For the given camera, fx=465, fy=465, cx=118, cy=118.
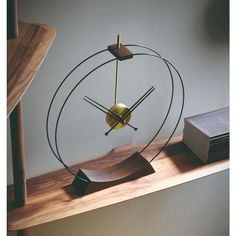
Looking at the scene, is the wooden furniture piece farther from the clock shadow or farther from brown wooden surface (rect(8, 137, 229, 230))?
the clock shadow

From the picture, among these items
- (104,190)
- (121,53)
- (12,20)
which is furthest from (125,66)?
(12,20)

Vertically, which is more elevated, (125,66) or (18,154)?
(125,66)

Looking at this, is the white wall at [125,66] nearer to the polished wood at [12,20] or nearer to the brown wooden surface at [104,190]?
the brown wooden surface at [104,190]

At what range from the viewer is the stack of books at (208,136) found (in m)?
1.24

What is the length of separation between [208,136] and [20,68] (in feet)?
2.03

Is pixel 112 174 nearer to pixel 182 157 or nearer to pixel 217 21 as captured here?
pixel 182 157

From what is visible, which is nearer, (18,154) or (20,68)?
(20,68)

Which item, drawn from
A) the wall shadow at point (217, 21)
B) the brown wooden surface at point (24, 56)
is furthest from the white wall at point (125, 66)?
the brown wooden surface at point (24, 56)

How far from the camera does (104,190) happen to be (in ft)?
3.71

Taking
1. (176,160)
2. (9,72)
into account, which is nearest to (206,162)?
(176,160)

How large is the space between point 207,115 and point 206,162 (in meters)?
0.15

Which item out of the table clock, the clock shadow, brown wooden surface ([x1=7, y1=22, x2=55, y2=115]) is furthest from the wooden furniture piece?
the clock shadow

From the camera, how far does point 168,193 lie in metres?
1.57

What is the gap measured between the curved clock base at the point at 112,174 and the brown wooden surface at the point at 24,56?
0.39 metres
